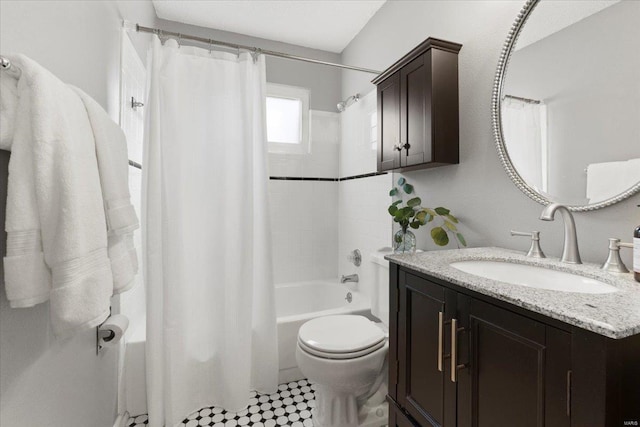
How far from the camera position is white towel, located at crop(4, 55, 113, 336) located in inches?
23.9

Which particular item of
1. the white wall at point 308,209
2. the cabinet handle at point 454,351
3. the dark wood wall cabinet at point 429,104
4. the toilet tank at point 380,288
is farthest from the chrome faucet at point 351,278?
the cabinet handle at point 454,351

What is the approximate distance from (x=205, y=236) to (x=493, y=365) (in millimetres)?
1486

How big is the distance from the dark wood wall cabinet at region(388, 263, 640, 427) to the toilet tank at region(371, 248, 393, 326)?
19.9 inches

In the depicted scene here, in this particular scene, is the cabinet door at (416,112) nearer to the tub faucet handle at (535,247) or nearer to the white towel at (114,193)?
the tub faucet handle at (535,247)

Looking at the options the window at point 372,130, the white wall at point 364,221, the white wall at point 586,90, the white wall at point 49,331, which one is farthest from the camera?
the window at point 372,130

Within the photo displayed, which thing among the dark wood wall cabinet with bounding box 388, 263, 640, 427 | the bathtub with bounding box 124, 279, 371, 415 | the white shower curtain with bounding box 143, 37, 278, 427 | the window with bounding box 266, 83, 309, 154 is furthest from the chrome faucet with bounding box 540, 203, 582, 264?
the window with bounding box 266, 83, 309, 154

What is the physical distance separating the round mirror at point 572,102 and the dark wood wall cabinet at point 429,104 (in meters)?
0.23

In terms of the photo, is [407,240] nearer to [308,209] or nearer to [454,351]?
[454,351]

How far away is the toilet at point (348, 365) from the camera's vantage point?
1379 millimetres

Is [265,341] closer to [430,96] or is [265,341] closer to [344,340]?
[344,340]

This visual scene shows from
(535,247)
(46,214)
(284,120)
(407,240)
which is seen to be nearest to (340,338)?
(407,240)

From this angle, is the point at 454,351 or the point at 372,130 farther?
the point at 372,130

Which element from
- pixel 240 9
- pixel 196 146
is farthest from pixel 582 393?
pixel 240 9

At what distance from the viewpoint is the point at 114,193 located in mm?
866
